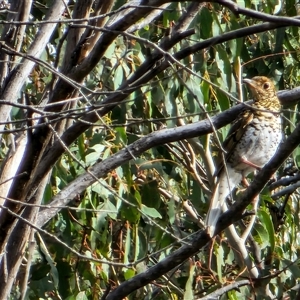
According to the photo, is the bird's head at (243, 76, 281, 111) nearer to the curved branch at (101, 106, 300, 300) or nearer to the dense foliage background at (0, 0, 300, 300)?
the dense foliage background at (0, 0, 300, 300)

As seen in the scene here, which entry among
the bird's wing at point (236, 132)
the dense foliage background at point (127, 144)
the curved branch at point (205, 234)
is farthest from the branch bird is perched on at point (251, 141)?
the curved branch at point (205, 234)

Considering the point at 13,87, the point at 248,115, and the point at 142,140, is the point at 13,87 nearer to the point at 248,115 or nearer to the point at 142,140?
the point at 142,140

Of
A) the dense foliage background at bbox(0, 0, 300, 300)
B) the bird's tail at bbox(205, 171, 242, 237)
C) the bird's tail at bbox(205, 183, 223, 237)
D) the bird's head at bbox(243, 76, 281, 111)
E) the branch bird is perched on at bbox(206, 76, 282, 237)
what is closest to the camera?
the dense foliage background at bbox(0, 0, 300, 300)

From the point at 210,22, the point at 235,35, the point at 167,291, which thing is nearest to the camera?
the point at 235,35

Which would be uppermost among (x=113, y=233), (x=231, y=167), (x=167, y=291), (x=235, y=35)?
(x=235, y=35)

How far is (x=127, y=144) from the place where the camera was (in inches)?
156

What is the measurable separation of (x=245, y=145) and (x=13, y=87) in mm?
2133

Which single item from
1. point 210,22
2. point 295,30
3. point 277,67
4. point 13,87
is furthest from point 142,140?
point 277,67

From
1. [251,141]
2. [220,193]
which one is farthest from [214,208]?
[251,141]

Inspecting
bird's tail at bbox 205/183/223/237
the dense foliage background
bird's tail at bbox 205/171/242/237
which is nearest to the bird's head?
the dense foliage background

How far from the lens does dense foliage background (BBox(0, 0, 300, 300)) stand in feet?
8.05

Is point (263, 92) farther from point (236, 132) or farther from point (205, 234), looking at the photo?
point (205, 234)

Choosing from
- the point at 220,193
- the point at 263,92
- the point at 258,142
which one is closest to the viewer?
the point at 220,193

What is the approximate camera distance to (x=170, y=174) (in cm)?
460
